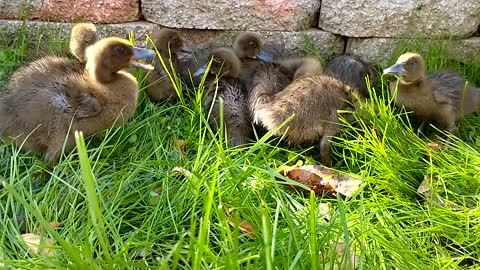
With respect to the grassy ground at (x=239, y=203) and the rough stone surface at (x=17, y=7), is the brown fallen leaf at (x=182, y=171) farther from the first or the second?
the rough stone surface at (x=17, y=7)

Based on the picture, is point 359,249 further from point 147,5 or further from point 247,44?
point 147,5

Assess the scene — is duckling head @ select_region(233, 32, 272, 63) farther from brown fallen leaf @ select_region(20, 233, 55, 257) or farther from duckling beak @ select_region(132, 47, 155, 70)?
brown fallen leaf @ select_region(20, 233, 55, 257)

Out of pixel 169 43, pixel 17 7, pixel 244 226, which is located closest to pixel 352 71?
pixel 169 43

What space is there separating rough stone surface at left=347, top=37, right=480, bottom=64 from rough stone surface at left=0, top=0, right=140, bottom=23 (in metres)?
1.60

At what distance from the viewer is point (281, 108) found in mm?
3041

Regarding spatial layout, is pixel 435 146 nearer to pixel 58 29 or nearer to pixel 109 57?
pixel 109 57

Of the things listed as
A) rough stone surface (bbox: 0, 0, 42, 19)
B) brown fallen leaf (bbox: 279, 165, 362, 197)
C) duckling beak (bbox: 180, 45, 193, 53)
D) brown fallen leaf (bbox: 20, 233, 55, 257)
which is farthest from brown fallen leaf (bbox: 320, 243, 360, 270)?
rough stone surface (bbox: 0, 0, 42, 19)

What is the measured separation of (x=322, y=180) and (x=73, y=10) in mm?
2186

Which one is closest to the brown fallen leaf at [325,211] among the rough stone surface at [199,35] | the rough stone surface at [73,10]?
the rough stone surface at [199,35]

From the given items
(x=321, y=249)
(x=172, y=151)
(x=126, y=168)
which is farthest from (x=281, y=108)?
(x=321, y=249)

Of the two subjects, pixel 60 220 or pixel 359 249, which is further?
pixel 60 220

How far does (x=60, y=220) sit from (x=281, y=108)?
1.27 meters

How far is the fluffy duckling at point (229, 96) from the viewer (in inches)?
126

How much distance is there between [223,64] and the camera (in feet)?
10.9
